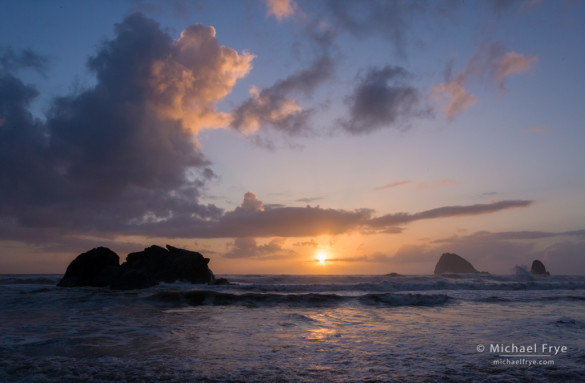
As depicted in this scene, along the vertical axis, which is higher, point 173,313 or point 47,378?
point 47,378

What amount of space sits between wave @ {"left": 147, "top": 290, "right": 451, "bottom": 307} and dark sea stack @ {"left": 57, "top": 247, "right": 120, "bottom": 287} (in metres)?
14.3

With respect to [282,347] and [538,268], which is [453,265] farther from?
[282,347]

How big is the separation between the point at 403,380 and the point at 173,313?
1463 cm

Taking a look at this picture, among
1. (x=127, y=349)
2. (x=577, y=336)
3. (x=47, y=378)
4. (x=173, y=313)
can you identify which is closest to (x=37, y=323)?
Answer: (x=173, y=313)

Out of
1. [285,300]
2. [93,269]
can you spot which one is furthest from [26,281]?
[285,300]

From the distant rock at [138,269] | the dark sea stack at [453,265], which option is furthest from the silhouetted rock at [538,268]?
the distant rock at [138,269]

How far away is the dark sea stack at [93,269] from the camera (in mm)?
36125

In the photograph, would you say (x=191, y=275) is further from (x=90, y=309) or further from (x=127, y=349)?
(x=127, y=349)

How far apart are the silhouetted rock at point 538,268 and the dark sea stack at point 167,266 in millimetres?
102549

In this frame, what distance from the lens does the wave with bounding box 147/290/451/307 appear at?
2452 cm

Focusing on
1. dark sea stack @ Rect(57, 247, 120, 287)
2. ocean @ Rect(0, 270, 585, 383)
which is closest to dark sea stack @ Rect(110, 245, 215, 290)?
dark sea stack @ Rect(57, 247, 120, 287)

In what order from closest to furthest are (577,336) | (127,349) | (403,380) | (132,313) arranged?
(403,380) → (127,349) → (577,336) → (132,313)

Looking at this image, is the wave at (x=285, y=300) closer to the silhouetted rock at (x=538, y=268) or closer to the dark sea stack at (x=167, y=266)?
the dark sea stack at (x=167, y=266)

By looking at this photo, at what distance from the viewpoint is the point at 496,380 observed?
6766 millimetres
